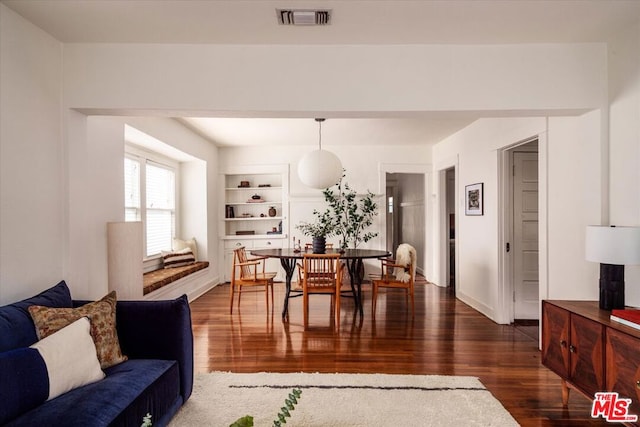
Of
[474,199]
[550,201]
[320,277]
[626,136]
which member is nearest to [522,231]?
[474,199]

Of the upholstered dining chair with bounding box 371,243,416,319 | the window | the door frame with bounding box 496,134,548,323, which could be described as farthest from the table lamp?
the window

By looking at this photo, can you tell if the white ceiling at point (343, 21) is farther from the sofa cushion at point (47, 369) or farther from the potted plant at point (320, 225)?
the potted plant at point (320, 225)

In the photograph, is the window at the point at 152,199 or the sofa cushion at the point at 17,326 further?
the window at the point at 152,199

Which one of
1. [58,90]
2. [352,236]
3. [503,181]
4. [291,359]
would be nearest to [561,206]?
[503,181]

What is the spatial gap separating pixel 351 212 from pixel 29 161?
4.66m

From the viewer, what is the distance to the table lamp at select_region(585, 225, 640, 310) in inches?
83.7

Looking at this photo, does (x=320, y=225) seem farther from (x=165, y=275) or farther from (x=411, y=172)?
(x=165, y=275)

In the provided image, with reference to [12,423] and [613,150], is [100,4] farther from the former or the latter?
[613,150]

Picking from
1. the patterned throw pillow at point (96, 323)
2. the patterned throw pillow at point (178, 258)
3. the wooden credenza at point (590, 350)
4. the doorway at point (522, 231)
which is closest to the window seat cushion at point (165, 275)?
the patterned throw pillow at point (178, 258)

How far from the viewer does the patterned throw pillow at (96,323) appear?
1.87 meters

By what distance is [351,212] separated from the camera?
20.5ft

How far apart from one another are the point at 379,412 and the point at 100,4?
3.11 meters

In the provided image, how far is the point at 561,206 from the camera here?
3.02 meters

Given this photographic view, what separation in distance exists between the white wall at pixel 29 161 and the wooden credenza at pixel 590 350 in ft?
11.6
